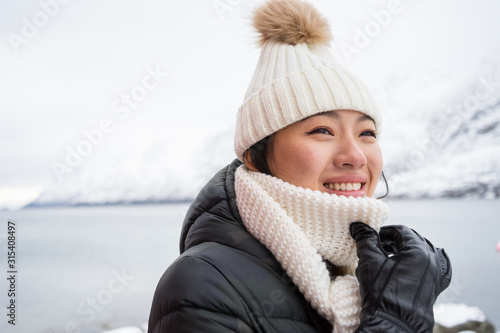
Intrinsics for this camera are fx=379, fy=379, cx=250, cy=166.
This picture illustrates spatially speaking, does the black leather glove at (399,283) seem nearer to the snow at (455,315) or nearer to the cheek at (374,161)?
the cheek at (374,161)

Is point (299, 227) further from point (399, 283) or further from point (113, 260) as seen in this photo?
point (113, 260)

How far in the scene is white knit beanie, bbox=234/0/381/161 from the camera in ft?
2.50

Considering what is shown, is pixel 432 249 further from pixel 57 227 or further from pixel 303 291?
pixel 57 227

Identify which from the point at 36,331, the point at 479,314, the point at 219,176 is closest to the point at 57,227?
the point at 36,331

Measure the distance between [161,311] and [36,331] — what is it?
86.8 inches

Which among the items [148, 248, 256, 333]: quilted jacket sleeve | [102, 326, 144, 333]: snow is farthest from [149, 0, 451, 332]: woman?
[102, 326, 144, 333]: snow

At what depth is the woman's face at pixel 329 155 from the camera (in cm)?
73

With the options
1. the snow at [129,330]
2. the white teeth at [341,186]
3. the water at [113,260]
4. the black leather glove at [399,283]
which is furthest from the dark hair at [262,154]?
the snow at [129,330]

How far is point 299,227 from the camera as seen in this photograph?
28.1 inches

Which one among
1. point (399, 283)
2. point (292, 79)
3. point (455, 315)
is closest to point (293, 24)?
point (292, 79)

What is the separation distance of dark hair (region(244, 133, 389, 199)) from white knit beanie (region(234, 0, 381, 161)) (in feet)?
0.05

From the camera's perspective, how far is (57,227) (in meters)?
2.84

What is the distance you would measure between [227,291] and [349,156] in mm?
338

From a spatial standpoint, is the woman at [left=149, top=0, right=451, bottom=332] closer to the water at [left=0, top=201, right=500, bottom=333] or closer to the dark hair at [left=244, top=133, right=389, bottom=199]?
the dark hair at [left=244, top=133, right=389, bottom=199]
